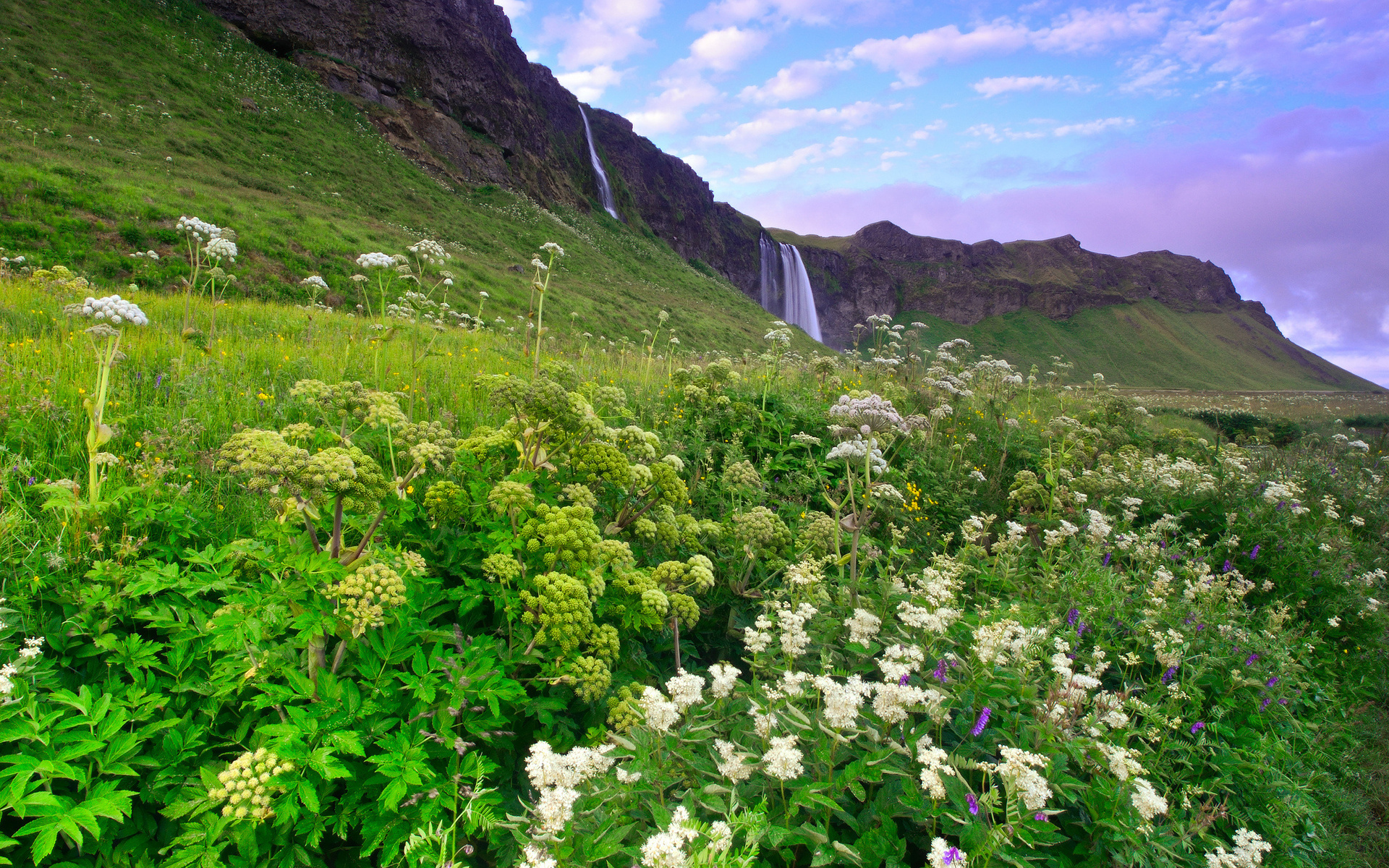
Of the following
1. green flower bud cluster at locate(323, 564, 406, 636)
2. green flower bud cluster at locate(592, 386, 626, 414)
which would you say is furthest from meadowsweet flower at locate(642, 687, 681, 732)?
green flower bud cluster at locate(592, 386, 626, 414)

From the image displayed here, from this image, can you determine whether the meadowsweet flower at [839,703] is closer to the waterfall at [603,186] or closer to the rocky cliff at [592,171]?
the rocky cliff at [592,171]

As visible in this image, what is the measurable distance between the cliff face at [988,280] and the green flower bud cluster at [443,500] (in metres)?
125

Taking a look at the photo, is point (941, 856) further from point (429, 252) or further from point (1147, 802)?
point (429, 252)

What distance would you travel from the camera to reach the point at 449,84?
6362 cm

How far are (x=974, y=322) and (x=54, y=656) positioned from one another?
140m

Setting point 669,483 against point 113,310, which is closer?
point 669,483

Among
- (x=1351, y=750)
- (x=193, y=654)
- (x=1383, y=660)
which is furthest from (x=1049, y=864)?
(x=1383, y=660)

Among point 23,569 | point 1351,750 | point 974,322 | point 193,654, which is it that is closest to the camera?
point 193,654

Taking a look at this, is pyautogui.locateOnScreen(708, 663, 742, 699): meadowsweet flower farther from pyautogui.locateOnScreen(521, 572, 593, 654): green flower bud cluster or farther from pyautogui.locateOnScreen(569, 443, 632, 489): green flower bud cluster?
pyautogui.locateOnScreen(569, 443, 632, 489): green flower bud cluster

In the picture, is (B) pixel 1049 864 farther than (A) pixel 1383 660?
No

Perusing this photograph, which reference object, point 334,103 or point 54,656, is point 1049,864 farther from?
point 334,103

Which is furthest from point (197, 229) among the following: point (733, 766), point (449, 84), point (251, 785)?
point (449, 84)

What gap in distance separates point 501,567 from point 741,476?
7.99ft

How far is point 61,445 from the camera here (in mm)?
3504
